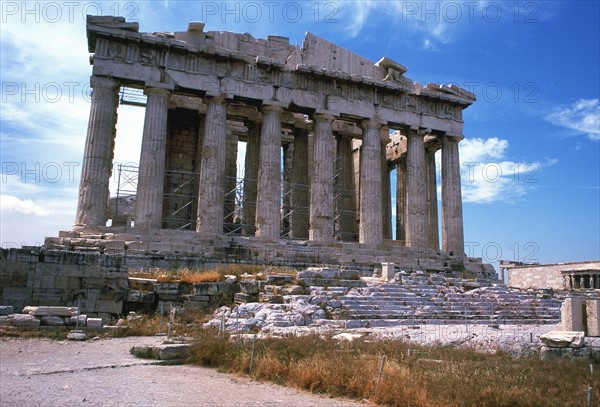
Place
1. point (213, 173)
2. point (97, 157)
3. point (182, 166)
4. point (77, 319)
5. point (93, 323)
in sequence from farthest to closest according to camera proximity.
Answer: point (182, 166), point (213, 173), point (97, 157), point (93, 323), point (77, 319)

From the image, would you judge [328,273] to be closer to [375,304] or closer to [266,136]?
[375,304]

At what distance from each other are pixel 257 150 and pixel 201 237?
6.91 meters

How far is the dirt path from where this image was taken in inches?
230

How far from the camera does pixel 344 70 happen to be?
83.0ft

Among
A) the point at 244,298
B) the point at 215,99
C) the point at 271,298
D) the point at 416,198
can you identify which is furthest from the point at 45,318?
the point at 416,198

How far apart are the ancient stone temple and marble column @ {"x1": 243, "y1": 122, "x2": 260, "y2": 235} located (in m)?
0.05

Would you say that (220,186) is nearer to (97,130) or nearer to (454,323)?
(97,130)

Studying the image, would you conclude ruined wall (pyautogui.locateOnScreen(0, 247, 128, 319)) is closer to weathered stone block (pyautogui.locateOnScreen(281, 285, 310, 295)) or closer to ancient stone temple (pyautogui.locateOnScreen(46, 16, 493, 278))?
ancient stone temple (pyautogui.locateOnScreen(46, 16, 493, 278))

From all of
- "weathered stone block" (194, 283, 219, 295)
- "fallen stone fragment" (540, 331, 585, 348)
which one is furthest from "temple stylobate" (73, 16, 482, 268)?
"fallen stone fragment" (540, 331, 585, 348)

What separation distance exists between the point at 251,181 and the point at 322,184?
3.79m

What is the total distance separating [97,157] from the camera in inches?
794

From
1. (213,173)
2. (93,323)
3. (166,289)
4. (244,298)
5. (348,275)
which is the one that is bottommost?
(93,323)

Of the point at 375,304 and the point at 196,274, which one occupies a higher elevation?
the point at 196,274

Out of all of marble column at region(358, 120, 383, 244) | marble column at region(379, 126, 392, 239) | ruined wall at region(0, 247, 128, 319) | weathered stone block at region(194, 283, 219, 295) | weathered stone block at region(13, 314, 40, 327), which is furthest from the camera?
marble column at region(379, 126, 392, 239)
